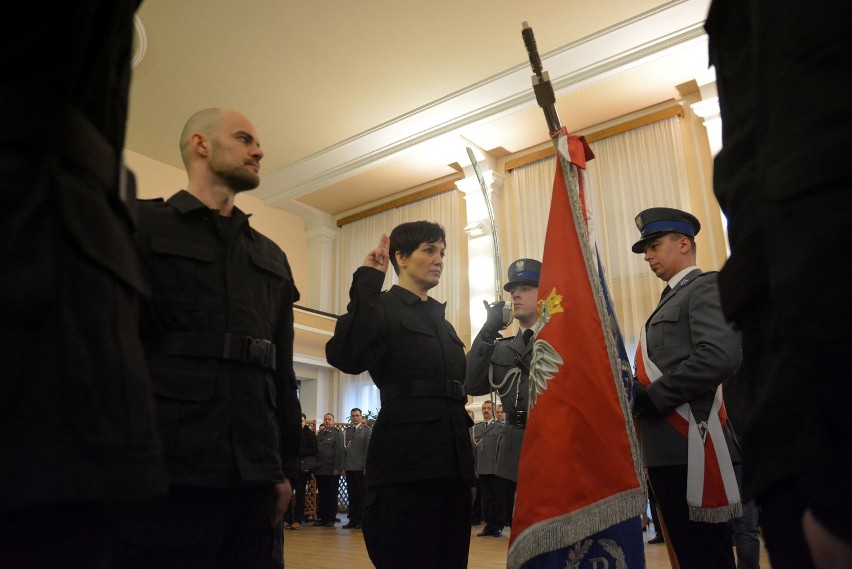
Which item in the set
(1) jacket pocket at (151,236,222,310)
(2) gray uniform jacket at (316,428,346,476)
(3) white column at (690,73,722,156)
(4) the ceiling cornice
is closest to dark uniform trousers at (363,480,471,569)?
(1) jacket pocket at (151,236,222,310)

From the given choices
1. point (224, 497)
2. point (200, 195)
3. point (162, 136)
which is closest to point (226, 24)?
point (162, 136)

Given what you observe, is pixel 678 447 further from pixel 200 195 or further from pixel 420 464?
pixel 200 195

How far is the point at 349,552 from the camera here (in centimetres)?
496

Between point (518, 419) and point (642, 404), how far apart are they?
652 mm

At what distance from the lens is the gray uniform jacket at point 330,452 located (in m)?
8.28

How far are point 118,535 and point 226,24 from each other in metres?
7.68

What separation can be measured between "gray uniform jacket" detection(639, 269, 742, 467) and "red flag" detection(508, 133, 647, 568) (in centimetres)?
37

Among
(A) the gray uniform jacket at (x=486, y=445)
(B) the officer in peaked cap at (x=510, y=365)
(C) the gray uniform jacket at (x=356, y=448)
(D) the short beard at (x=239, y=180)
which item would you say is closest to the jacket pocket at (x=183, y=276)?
(D) the short beard at (x=239, y=180)

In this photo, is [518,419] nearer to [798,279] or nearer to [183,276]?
[183,276]

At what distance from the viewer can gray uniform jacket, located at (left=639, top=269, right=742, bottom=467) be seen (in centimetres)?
213

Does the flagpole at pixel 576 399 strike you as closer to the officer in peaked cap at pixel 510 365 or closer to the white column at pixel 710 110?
the officer in peaked cap at pixel 510 365

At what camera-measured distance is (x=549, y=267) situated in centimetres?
203

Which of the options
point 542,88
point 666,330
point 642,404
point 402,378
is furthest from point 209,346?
point 666,330

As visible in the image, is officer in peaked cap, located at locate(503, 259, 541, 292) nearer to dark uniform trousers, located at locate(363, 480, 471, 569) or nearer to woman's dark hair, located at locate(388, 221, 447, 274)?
woman's dark hair, located at locate(388, 221, 447, 274)
